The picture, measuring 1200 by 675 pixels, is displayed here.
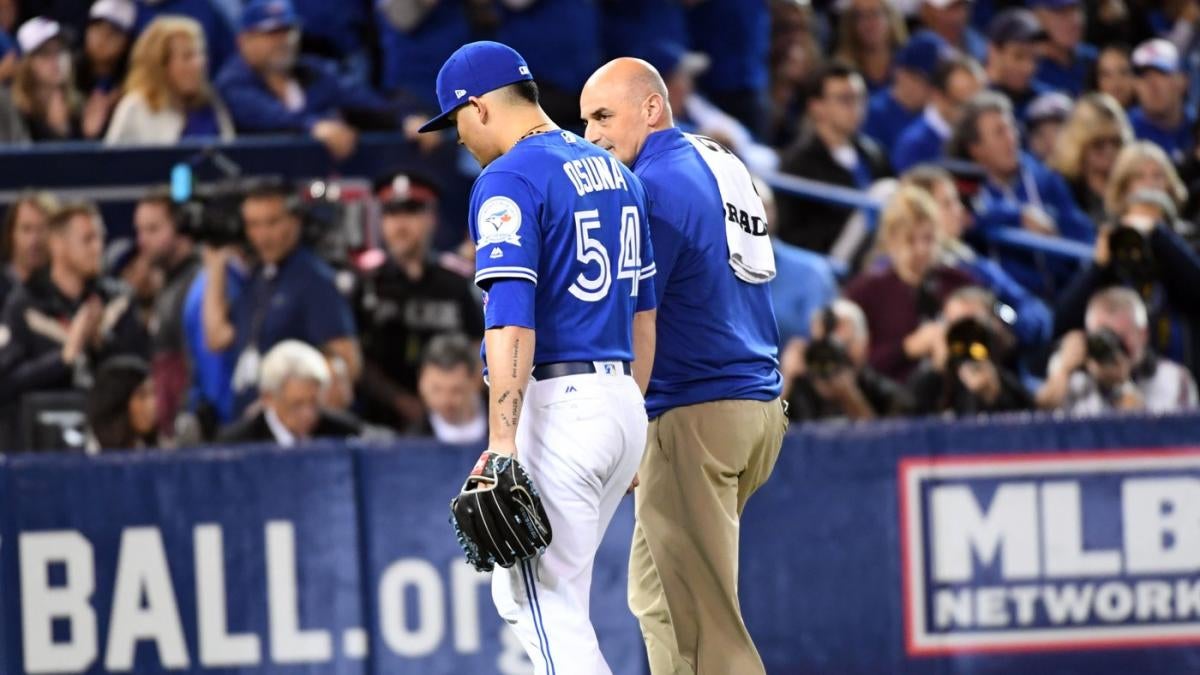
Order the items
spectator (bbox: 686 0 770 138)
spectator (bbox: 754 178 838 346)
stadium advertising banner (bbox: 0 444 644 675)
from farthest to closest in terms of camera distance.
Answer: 1. spectator (bbox: 686 0 770 138)
2. spectator (bbox: 754 178 838 346)
3. stadium advertising banner (bbox: 0 444 644 675)

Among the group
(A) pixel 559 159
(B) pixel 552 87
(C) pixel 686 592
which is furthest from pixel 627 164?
(B) pixel 552 87

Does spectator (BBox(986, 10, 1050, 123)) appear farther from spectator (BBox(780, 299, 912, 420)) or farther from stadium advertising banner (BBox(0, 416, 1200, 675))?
stadium advertising banner (BBox(0, 416, 1200, 675))

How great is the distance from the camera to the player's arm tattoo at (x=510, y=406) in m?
5.46

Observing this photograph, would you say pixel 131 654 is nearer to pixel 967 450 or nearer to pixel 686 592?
pixel 686 592

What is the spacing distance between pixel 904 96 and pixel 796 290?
2856 mm

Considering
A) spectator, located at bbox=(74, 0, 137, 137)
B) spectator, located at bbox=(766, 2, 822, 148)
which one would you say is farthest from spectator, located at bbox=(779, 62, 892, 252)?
spectator, located at bbox=(74, 0, 137, 137)

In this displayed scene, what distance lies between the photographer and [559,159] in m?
5.72

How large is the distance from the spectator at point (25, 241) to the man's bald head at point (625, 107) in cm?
448

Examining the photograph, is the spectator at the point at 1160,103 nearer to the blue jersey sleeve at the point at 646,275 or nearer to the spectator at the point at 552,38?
the spectator at the point at 552,38

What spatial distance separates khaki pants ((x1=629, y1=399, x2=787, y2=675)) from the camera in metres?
6.27

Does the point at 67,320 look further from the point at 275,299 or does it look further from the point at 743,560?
the point at 743,560

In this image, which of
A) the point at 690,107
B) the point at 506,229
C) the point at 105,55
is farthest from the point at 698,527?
the point at 105,55

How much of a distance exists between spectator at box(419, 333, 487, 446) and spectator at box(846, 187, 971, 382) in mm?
2043

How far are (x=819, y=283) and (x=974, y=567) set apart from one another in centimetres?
261
